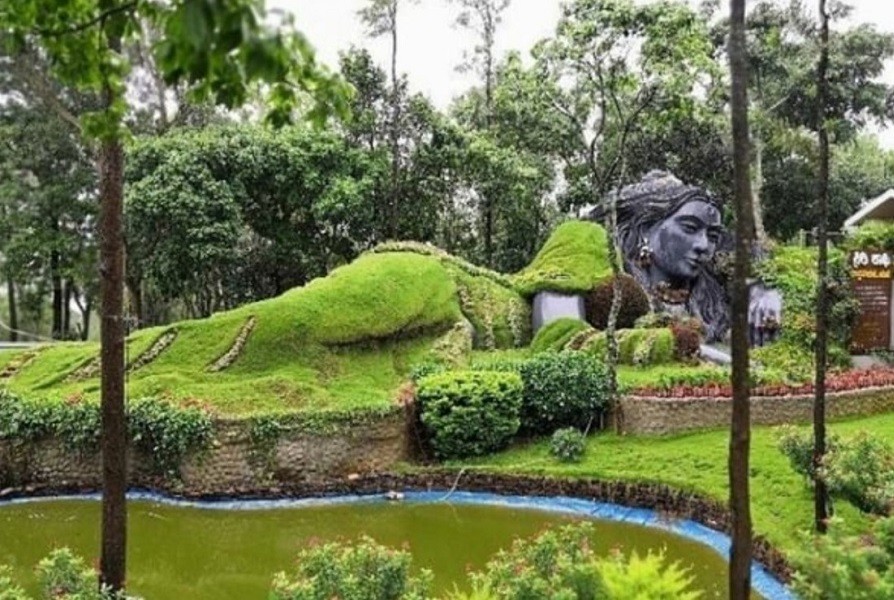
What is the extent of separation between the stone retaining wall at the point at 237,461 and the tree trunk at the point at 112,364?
5.37 m

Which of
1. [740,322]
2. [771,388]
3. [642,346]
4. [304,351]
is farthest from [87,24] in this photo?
[642,346]

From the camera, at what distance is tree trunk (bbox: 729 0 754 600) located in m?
4.70

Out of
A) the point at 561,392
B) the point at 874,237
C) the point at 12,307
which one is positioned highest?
the point at 874,237

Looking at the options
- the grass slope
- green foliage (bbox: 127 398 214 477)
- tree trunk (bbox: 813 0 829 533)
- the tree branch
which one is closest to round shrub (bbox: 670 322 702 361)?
the grass slope

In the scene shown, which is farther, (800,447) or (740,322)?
(800,447)

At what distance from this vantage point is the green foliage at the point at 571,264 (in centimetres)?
1725

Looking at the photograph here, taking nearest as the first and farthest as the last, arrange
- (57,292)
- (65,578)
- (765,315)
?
(65,578), (765,315), (57,292)

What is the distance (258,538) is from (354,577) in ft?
14.4

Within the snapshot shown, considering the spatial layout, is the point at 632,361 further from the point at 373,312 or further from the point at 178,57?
the point at 178,57

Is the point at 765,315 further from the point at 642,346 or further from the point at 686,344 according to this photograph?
the point at 642,346

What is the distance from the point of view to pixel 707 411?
1283 centimetres

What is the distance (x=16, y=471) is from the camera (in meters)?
12.3

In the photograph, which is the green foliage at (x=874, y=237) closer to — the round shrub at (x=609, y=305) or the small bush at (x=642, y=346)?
the round shrub at (x=609, y=305)

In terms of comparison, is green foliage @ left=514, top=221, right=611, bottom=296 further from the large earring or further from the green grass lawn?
the green grass lawn
